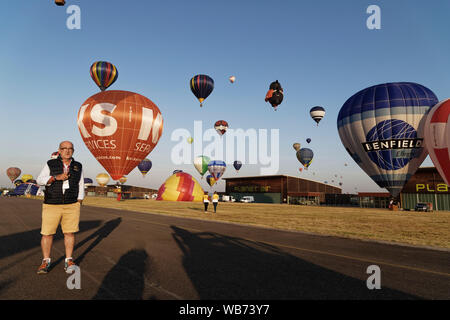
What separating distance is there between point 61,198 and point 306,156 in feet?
201

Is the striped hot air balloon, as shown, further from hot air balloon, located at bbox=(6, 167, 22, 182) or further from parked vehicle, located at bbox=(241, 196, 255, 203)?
hot air balloon, located at bbox=(6, 167, 22, 182)

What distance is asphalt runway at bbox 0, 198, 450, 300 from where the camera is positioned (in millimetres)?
3803

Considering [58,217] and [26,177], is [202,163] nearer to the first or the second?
[58,217]

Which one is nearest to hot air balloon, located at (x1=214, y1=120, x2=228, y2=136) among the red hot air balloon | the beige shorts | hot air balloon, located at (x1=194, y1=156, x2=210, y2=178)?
hot air balloon, located at (x1=194, y1=156, x2=210, y2=178)

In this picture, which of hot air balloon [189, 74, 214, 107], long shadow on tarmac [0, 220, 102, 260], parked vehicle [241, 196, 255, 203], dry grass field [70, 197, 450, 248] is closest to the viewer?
long shadow on tarmac [0, 220, 102, 260]

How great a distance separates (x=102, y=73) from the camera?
3078cm

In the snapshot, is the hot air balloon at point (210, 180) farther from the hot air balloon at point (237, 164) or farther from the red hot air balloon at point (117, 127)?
the red hot air balloon at point (117, 127)

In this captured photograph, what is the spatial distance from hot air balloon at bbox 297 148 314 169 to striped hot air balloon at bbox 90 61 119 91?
4544 cm

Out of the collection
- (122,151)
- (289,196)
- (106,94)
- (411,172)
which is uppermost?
(106,94)

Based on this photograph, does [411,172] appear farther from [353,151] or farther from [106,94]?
[106,94]

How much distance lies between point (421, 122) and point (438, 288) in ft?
77.1

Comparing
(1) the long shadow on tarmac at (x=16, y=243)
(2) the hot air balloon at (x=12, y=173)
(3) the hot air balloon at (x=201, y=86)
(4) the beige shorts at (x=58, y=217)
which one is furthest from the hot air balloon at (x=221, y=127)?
(2) the hot air balloon at (x=12, y=173)

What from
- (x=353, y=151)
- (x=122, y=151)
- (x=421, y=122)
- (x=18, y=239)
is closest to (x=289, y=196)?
(x=353, y=151)
